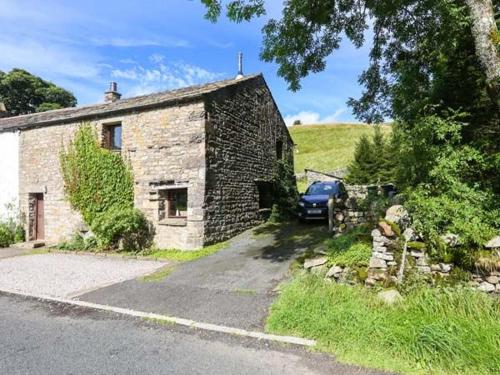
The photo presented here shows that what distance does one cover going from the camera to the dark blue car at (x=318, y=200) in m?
13.5

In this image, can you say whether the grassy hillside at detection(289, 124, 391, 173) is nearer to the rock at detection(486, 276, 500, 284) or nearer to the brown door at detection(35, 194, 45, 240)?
the brown door at detection(35, 194, 45, 240)

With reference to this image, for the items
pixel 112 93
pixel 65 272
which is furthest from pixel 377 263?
pixel 112 93

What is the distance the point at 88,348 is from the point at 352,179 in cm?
2234

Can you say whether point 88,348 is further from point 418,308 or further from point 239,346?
point 418,308

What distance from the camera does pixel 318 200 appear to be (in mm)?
13680

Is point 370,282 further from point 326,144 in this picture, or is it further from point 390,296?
point 326,144

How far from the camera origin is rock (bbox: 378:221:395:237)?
639cm

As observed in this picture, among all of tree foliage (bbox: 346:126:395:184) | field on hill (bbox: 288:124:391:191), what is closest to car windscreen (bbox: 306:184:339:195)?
tree foliage (bbox: 346:126:395:184)

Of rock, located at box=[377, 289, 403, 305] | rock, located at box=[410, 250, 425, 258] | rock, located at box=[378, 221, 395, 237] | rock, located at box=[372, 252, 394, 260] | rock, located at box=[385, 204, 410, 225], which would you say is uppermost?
rock, located at box=[385, 204, 410, 225]

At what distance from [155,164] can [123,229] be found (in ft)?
8.20

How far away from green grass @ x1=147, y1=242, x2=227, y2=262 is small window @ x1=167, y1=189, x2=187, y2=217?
138 centimetres

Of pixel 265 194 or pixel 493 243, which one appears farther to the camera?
pixel 265 194

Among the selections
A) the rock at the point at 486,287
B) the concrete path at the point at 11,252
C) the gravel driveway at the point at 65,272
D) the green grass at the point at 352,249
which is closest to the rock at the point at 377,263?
the green grass at the point at 352,249

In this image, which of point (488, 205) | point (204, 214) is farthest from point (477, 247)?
point (204, 214)
